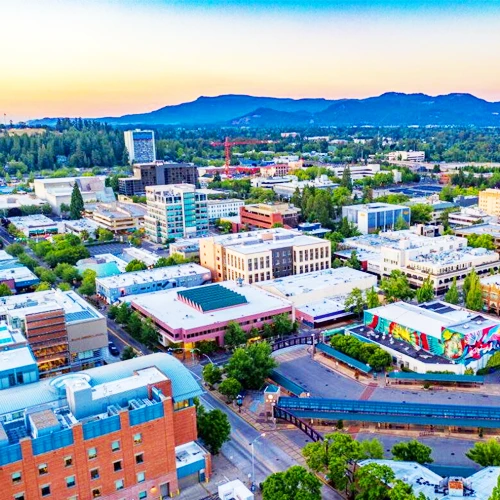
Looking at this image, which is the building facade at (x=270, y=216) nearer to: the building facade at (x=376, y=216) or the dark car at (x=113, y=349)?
the building facade at (x=376, y=216)

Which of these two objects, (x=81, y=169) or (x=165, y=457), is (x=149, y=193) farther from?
(x=81, y=169)

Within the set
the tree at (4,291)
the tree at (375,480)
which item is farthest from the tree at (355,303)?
the tree at (4,291)

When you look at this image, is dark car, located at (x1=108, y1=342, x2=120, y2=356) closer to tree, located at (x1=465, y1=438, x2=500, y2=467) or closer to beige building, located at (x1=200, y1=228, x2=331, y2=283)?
beige building, located at (x1=200, y1=228, x2=331, y2=283)

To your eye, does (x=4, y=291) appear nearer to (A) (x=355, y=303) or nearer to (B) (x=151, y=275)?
(B) (x=151, y=275)

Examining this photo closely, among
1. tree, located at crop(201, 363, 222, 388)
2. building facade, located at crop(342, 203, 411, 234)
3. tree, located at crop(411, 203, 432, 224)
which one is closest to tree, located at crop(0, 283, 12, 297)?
tree, located at crop(201, 363, 222, 388)

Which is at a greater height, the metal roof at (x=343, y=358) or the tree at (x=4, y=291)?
the tree at (x=4, y=291)
